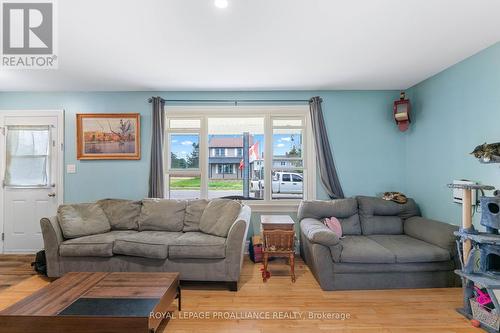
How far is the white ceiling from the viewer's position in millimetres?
1942

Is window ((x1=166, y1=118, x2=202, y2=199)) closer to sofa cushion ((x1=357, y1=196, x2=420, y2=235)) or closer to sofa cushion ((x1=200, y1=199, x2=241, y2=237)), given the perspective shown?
sofa cushion ((x1=200, y1=199, x2=241, y2=237))

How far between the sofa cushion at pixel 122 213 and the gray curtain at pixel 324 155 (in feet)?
9.00

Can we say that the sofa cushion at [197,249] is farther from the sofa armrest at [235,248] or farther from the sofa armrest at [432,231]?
the sofa armrest at [432,231]

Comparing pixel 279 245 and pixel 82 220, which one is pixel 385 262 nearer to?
pixel 279 245

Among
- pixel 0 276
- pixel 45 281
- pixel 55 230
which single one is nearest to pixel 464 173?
pixel 55 230

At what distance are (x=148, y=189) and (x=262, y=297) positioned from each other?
2344 millimetres

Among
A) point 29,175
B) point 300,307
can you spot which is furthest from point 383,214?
point 29,175

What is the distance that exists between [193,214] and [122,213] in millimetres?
983

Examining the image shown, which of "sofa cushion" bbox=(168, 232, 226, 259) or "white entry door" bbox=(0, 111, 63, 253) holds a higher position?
"white entry door" bbox=(0, 111, 63, 253)

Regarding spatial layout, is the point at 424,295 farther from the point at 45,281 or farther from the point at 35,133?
the point at 35,133

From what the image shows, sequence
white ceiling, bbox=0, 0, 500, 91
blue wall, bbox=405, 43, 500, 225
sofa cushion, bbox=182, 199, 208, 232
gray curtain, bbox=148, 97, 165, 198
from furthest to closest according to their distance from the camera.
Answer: gray curtain, bbox=148, 97, 165, 198
sofa cushion, bbox=182, 199, 208, 232
blue wall, bbox=405, 43, 500, 225
white ceiling, bbox=0, 0, 500, 91

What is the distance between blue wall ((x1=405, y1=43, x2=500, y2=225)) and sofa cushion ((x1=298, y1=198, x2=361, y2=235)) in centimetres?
100

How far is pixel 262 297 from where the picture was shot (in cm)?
259

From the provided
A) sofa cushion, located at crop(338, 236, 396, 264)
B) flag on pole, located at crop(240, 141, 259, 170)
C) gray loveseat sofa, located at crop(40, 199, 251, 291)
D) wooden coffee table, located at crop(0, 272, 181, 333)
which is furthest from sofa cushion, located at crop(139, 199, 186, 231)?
sofa cushion, located at crop(338, 236, 396, 264)
